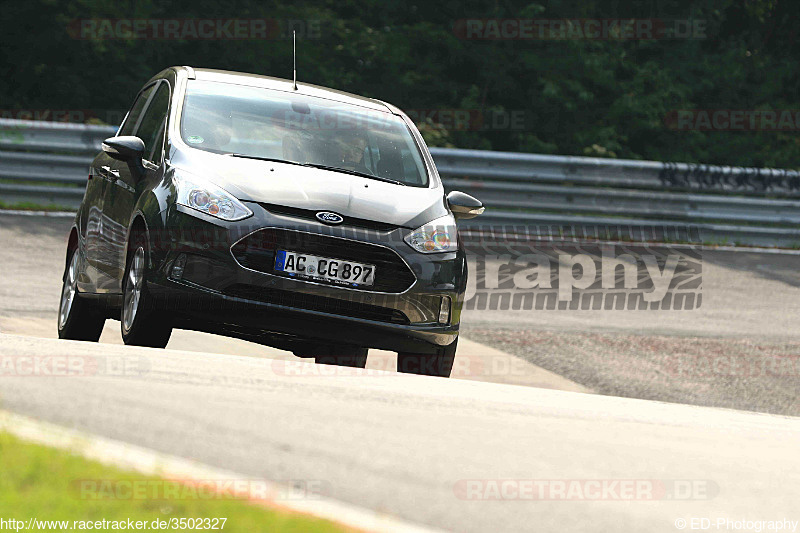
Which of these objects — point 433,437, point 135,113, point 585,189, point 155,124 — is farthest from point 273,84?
point 585,189

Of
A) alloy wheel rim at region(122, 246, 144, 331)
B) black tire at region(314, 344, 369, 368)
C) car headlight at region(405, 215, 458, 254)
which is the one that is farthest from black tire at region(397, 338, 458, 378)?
alloy wheel rim at region(122, 246, 144, 331)

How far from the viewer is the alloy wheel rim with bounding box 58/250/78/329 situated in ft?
26.6

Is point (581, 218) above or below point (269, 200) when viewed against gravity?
below

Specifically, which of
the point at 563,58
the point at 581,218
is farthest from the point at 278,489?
the point at 563,58

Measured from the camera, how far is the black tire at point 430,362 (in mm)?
7234

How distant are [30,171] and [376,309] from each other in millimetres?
8080

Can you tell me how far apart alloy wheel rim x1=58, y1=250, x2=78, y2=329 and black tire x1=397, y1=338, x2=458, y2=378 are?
2214 mm

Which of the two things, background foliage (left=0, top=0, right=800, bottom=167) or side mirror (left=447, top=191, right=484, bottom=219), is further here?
background foliage (left=0, top=0, right=800, bottom=167)

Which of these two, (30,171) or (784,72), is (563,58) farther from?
(30,171)

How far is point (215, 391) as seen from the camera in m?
5.00

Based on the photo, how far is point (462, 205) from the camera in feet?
24.9

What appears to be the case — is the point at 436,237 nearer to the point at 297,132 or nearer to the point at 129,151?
the point at 297,132

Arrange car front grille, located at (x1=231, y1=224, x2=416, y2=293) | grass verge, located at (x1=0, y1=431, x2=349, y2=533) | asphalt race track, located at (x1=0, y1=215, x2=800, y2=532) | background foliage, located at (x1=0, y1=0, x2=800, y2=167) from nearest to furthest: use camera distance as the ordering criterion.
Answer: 1. grass verge, located at (x1=0, y1=431, x2=349, y2=533)
2. asphalt race track, located at (x1=0, y1=215, x2=800, y2=532)
3. car front grille, located at (x1=231, y1=224, x2=416, y2=293)
4. background foliage, located at (x1=0, y1=0, x2=800, y2=167)

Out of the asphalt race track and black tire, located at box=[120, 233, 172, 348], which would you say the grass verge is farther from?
black tire, located at box=[120, 233, 172, 348]
